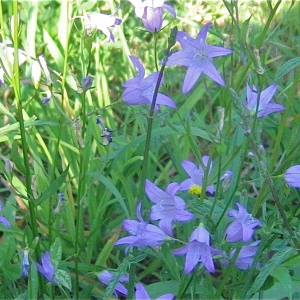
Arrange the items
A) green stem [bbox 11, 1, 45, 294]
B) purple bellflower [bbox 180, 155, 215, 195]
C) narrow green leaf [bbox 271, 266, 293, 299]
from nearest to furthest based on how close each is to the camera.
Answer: green stem [bbox 11, 1, 45, 294], narrow green leaf [bbox 271, 266, 293, 299], purple bellflower [bbox 180, 155, 215, 195]

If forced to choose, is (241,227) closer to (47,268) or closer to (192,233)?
(192,233)

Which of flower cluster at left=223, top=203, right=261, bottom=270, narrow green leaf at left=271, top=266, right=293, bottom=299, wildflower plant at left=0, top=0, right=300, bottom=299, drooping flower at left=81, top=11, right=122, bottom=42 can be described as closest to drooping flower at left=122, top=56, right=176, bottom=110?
wildflower plant at left=0, top=0, right=300, bottom=299

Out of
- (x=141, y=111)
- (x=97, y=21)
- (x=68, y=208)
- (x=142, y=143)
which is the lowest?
(x=68, y=208)

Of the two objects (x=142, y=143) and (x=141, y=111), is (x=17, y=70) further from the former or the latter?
(x=142, y=143)

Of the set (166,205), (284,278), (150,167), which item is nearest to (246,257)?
(284,278)

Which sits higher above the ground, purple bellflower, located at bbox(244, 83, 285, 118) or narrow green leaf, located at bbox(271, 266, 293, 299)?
purple bellflower, located at bbox(244, 83, 285, 118)

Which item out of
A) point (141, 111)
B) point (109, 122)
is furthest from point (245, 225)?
point (109, 122)

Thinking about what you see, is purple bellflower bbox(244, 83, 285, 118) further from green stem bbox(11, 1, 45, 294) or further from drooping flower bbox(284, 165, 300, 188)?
green stem bbox(11, 1, 45, 294)
